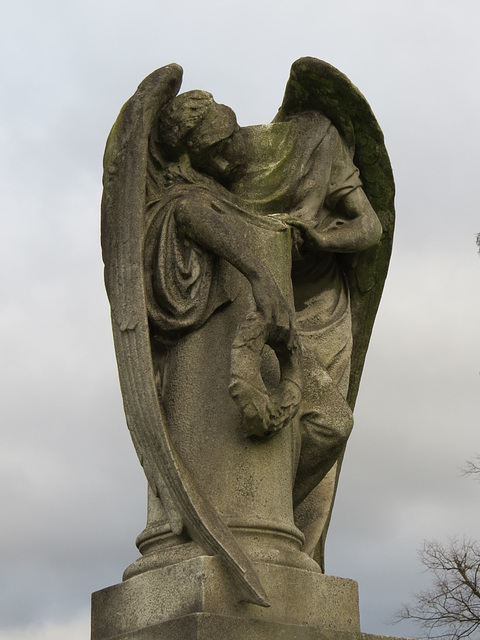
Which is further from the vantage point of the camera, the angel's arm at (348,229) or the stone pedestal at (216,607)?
the angel's arm at (348,229)

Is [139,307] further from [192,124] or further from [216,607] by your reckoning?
[216,607]

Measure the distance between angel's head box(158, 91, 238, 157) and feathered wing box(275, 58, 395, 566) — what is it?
646 millimetres

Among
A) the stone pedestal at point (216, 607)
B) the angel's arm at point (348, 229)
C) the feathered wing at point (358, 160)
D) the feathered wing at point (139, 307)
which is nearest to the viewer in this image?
the stone pedestal at point (216, 607)

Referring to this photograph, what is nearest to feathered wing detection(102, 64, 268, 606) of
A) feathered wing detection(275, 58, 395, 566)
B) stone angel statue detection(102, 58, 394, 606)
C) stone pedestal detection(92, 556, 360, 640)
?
stone angel statue detection(102, 58, 394, 606)

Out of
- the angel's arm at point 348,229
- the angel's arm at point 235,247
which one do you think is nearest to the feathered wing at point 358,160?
the angel's arm at point 348,229

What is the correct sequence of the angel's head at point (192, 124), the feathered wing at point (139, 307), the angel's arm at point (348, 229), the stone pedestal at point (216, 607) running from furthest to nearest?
the angel's arm at point (348, 229), the angel's head at point (192, 124), the feathered wing at point (139, 307), the stone pedestal at point (216, 607)

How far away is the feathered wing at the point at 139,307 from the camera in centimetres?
545

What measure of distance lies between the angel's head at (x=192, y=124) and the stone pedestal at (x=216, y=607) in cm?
234

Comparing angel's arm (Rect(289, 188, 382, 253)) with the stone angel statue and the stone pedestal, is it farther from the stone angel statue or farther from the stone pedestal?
the stone pedestal

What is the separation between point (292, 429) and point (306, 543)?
2.61 ft

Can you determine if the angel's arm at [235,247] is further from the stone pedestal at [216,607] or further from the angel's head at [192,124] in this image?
the stone pedestal at [216,607]

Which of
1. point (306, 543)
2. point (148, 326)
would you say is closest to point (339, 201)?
point (148, 326)

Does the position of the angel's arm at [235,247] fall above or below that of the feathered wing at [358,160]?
below

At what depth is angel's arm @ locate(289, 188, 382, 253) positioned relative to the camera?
252 inches
